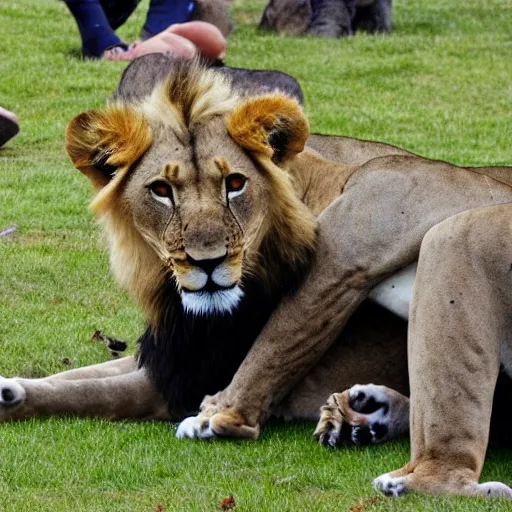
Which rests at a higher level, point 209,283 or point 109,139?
point 109,139

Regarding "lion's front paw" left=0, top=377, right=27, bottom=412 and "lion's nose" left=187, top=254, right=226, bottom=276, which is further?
"lion's front paw" left=0, top=377, right=27, bottom=412

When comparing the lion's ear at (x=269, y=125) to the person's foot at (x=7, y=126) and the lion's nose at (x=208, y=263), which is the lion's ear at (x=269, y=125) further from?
the person's foot at (x=7, y=126)

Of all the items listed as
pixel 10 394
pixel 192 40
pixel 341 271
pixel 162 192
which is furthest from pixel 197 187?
pixel 192 40

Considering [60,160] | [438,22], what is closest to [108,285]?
[60,160]

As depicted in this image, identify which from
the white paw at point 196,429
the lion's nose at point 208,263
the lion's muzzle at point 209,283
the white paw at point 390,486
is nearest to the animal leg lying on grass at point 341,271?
the white paw at point 196,429

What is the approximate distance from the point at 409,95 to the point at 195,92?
9889mm

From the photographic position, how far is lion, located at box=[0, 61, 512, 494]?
390 centimetres

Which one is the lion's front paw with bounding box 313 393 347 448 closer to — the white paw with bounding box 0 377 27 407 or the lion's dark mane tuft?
the lion's dark mane tuft

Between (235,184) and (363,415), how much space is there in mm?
847

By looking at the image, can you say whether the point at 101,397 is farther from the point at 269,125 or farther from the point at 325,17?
the point at 325,17

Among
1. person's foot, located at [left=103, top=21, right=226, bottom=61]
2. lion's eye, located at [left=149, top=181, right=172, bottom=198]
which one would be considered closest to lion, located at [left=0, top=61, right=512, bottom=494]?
lion's eye, located at [left=149, top=181, right=172, bottom=198]

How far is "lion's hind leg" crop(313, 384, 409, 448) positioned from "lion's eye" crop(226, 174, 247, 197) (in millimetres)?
718

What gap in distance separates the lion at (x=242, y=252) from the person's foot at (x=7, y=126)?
6.61m

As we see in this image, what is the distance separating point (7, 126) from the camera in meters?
10.8
